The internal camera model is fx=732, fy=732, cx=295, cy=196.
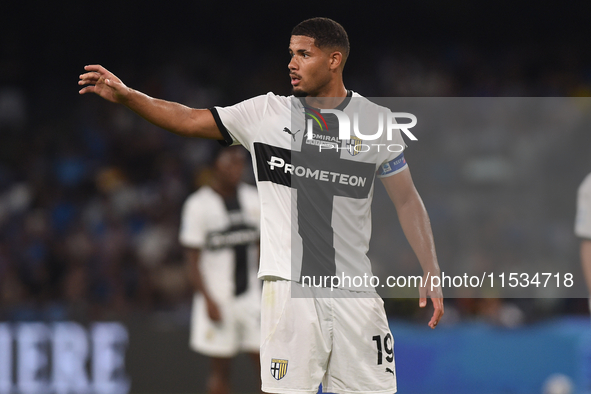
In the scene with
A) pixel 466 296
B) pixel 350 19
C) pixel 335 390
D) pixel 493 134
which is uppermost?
pixel 350 19

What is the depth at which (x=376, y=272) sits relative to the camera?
260 inches

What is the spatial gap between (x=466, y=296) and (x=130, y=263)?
429 centimetres

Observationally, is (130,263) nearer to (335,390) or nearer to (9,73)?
(9,73)

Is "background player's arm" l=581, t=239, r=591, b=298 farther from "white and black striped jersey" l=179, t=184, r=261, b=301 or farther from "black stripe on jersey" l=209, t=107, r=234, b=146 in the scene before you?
"white and black striped jersey" l=179, t=184, r=261, b=301

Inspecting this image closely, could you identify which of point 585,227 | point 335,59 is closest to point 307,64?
point 335,59

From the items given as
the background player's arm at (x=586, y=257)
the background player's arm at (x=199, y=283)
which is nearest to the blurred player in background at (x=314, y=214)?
the background player's arm at (x=586, y=257)

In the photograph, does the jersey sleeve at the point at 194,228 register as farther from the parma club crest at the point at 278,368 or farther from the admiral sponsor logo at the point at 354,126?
the parma club crest at the point at 278,368

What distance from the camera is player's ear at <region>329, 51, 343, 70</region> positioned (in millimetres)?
3782

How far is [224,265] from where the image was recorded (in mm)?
6777

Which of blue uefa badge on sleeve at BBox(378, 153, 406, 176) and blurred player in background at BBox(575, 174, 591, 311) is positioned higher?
blue uefa badge on sleeve at BBox(378, 153, 406, 176)

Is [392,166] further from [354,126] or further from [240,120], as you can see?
[240,120]

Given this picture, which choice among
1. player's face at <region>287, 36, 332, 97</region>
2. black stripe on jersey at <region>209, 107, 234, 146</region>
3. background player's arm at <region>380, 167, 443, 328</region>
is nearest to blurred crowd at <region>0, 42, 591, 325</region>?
background player's arm at <region>380, 167, 443, 328</region>

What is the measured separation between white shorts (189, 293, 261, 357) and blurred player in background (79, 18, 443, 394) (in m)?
2.99

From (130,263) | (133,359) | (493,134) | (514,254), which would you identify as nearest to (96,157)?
(130,263)
